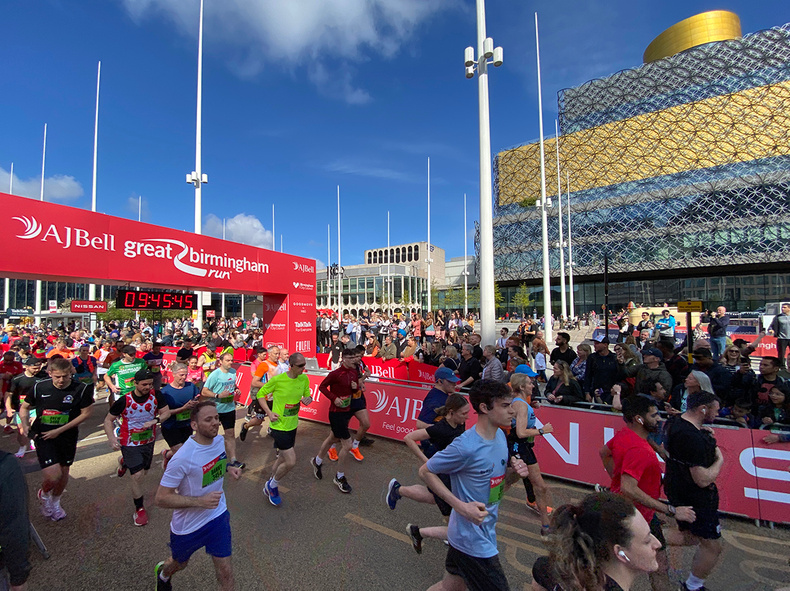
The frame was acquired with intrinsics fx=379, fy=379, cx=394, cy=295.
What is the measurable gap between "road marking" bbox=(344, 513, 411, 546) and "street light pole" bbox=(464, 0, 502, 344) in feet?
22.1

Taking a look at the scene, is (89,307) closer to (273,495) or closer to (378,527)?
(273,495)

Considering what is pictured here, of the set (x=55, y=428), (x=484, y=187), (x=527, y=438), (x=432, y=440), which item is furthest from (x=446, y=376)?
(x=484, y=187)

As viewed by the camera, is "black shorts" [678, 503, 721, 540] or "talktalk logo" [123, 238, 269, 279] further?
"talktalk logo" [123, 238, 269, 279]

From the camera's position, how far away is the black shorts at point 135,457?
4500 mm

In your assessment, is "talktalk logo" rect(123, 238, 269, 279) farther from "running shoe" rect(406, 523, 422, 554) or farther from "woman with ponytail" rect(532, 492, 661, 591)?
"woman with ponytail" rect(532, 492, 661, 591)

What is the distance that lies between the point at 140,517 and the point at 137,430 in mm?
974

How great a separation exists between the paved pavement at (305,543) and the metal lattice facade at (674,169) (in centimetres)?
5371

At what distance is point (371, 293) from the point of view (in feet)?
236

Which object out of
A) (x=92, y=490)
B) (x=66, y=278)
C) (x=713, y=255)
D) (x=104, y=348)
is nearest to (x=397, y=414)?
(x=92, y=490)

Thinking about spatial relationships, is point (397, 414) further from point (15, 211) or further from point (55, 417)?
point (15, 211)

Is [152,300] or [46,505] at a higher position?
[152,300]

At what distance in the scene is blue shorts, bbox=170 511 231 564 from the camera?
279 centimetres

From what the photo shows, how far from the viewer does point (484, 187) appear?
1084 cm

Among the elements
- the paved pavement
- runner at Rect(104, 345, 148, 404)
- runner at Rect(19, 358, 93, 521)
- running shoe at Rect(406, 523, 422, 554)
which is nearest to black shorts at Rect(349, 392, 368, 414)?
the paved pavement
